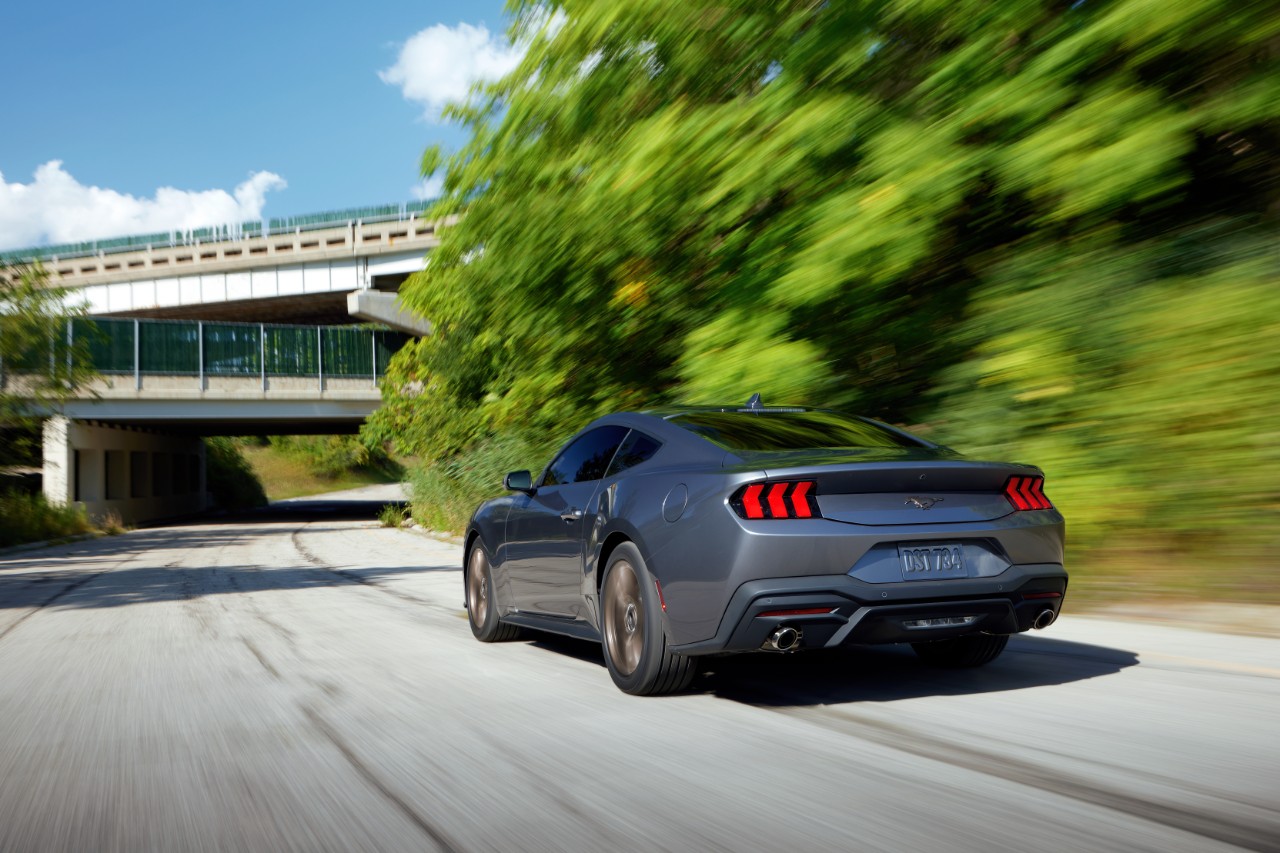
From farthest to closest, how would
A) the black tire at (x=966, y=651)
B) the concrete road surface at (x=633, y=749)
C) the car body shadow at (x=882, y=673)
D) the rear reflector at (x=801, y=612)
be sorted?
the black tire at (x=966, y=651) → the car body shadow at (x=882, y=673) → the rear reflector at (x=801, y=612) → the concrete road surface at (x=633, y=749)

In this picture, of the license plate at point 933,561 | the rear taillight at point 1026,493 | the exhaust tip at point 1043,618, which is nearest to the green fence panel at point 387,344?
the rear taillight at point 1026,493

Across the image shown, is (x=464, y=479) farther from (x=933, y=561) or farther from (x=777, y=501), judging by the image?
(x=933, y=561)

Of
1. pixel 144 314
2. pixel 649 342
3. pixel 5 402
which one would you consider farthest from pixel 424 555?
pixel 144 314

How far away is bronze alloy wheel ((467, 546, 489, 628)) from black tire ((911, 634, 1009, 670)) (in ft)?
10.6

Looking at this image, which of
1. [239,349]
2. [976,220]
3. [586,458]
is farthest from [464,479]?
[239,349]

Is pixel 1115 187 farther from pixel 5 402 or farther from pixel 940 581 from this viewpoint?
pixel 5 402

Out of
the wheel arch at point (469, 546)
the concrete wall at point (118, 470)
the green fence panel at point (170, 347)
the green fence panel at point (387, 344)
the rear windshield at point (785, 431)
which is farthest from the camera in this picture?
the green fence panel at point (387, 344)

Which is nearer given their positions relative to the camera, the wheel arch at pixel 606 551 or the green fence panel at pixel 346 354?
the wheel arch at pixel 606 551

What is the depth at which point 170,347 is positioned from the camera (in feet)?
133

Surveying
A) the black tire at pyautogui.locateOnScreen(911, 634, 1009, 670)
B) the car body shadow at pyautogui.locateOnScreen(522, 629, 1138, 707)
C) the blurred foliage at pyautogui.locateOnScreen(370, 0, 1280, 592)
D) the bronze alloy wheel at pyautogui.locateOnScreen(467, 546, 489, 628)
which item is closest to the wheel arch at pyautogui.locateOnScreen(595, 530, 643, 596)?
the car body shadow at pyautogui.locateOnScreen(522, 629, 1138, 707)

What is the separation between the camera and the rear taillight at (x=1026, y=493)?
5590 millimetres

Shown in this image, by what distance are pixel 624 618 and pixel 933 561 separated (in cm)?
164

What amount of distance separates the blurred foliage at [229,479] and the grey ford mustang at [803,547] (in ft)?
184

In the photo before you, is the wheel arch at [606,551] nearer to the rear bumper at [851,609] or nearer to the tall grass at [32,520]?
the rear bumper at [851,609]
